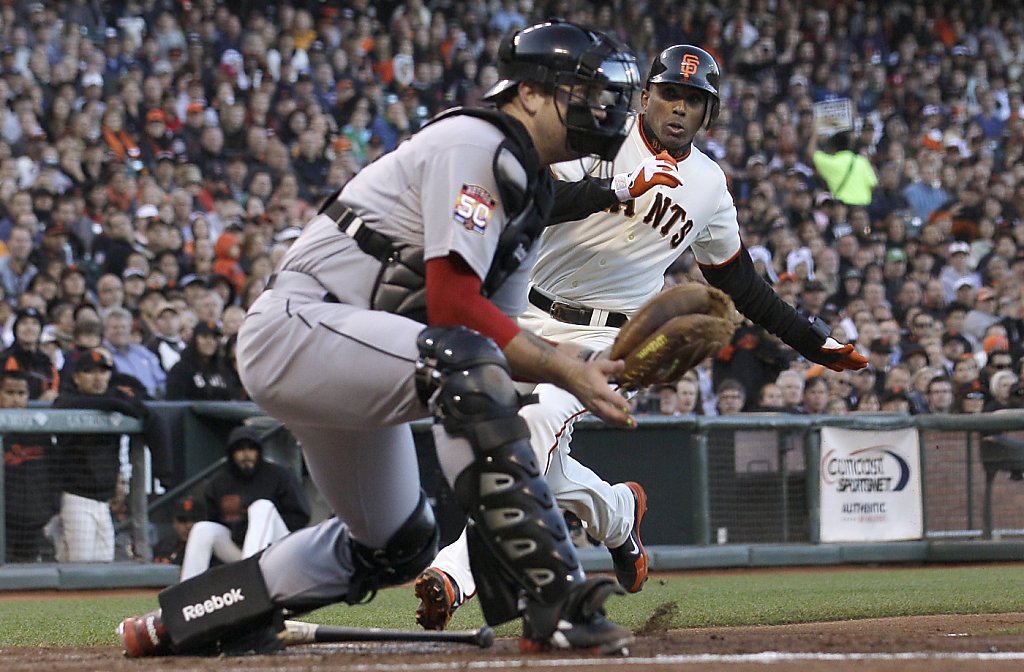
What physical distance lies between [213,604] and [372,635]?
0.48 m

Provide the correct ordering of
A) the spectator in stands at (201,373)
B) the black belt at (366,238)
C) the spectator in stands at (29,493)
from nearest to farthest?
1. the black belt at (366,238)
2. the spectator in stands at (29,493)
3. the spectator in stands at (201,373)

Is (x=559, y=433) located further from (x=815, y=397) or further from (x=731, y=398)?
(x=815, y=397)

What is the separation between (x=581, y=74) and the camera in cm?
387

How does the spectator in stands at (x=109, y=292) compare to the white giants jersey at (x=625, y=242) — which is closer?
the white giants jersey at (x=625, y=242)

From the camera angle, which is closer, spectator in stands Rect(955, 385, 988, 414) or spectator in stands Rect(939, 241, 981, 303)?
spectator in stands Rect(955, 385, 988, 414)

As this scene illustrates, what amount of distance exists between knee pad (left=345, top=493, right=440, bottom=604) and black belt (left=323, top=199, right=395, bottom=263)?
2.63 feet

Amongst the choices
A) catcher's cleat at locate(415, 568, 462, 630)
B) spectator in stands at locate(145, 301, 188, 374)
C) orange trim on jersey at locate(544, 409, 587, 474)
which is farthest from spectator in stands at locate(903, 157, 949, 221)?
catcher's cleat at locate(415, 568, 462, 630)

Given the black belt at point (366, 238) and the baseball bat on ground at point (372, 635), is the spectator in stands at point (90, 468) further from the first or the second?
the black belt at point (366, 238)

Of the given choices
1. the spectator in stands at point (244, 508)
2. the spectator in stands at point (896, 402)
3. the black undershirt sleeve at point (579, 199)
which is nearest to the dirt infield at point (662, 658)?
the black undershirt sleeve at point (579, 199)

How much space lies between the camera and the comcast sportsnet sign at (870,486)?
10.8 metres

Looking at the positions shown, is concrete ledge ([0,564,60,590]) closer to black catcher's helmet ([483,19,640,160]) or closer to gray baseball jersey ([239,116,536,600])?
gray baseball jersey ([239,116,536,600])

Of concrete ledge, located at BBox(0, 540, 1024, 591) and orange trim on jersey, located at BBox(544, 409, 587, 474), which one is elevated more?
orange trim on jersey, located at BBox(544, 409, 587, 474)

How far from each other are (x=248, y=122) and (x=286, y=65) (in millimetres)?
1456

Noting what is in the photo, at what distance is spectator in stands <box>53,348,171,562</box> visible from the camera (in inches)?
364
